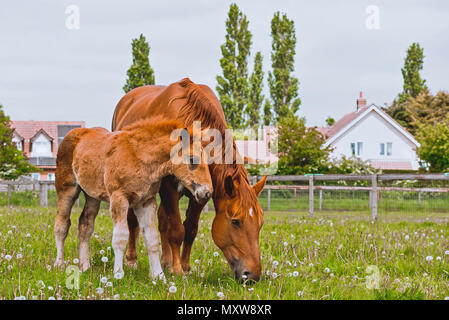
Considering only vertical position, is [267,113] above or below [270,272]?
above

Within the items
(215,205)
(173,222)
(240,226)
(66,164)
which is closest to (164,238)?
(173,222)

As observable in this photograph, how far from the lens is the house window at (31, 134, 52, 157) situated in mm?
56062

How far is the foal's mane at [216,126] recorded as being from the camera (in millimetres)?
4695

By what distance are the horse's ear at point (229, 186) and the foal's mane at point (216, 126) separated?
0.14 ft

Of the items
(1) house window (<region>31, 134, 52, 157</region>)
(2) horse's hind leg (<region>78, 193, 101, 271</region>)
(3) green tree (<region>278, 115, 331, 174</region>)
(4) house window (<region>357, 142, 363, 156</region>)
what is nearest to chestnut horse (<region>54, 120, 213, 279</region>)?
(2) horse's hind leg (<region>78, 193, 101, 271</region>)

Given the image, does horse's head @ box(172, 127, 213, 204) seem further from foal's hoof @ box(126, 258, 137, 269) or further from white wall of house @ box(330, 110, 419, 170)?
white wall of house @ box(330, 110, 419, 170)

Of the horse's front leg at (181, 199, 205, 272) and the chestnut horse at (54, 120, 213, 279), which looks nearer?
the chestnut horse at (54, 120, 213, 279)

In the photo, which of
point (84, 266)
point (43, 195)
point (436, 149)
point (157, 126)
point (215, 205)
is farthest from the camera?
point (436, 149)

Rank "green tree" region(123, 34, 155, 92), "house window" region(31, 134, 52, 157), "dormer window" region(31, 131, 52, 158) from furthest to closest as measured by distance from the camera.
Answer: "house window" region(31, 134, 52, 157) < "dormer window" region(31, 131, 52, 158) < "green tree" region(123, 34, 155, 92)

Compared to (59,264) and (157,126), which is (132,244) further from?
(157,126)

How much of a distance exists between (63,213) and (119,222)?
47.0 inches

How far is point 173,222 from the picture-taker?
5.30 metres

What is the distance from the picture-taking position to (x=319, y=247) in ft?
24.0

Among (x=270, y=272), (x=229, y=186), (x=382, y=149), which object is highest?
(x=382, y=149)
